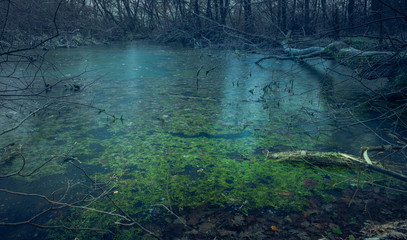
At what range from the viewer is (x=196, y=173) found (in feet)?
6.58

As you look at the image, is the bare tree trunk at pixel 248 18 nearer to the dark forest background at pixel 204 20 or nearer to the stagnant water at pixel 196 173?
the dark forest background at pixel 204 20

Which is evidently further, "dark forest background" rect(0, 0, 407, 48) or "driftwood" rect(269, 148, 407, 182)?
"dark forest background" rect(0, 0, 407, 48)

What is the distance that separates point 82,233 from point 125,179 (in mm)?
526

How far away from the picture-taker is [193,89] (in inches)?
173

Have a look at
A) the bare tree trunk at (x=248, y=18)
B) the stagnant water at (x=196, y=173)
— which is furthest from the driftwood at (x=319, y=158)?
the bare tree trunk at (x=248, y=18)

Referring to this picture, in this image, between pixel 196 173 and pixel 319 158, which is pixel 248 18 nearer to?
pixel 319 158

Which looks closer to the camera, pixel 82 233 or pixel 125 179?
pixel 82 233

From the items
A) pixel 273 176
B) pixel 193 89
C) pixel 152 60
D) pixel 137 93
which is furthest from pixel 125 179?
pixel 152 60

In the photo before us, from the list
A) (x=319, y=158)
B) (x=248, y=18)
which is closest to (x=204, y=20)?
(x=248, y=18)

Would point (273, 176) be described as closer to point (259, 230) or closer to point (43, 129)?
point (259, 230)

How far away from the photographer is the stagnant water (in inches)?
59.2

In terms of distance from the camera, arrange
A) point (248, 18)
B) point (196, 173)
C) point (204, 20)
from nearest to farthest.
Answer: point (196, 173) < point (248, 18) < point (204, 20)

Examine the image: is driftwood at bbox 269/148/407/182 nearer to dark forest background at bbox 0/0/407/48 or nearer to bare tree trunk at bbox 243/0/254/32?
dark forest background at bbox 0/0/407/48

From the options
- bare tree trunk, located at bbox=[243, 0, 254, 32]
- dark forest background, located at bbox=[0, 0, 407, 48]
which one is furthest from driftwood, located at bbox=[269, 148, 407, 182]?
bare tree trunk, located at bbox=[243, 0, 254, 32]
